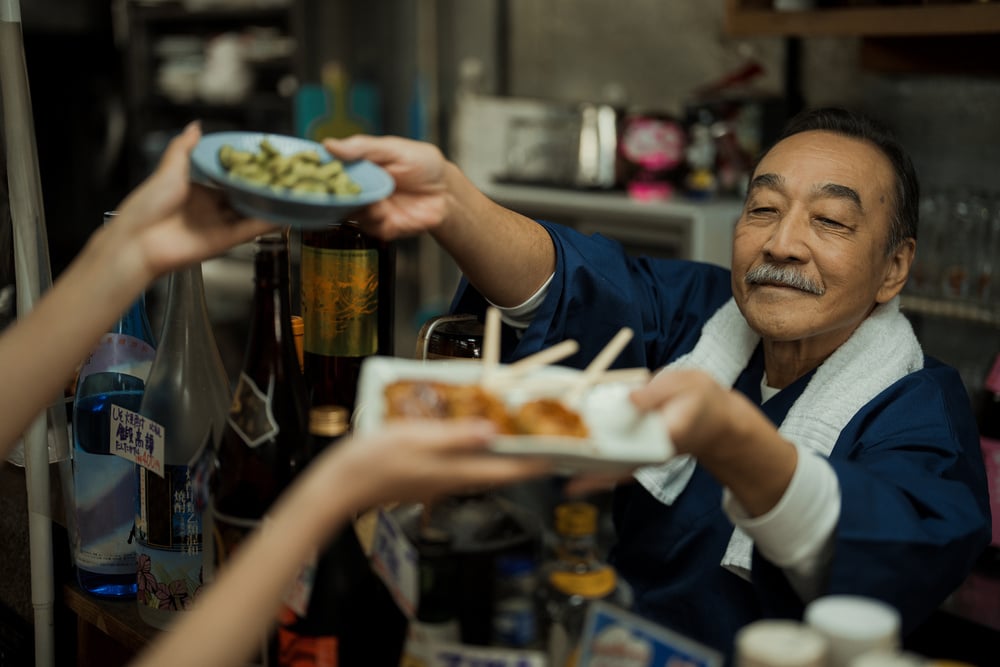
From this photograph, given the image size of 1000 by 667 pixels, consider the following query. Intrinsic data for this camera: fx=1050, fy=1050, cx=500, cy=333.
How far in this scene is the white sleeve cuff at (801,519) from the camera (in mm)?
1002

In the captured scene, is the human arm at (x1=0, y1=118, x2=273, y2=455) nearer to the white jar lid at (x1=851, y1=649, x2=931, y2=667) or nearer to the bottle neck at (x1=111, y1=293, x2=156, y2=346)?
the bottle neck at (x1=111, y1=293, x2=156, y2=346)

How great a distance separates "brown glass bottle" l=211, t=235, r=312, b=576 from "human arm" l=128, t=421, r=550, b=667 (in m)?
0.25

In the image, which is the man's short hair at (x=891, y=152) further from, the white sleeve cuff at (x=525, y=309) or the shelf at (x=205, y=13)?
the shelf at (x=205, y=13)

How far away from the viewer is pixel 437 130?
415 centimetres

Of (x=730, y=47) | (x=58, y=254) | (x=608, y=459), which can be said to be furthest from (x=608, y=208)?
(x=58, y=254)

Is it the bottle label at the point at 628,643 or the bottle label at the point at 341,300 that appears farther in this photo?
the bottle label at the point at 341,300

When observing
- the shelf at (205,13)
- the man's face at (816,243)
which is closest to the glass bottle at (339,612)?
the man's face at (816,243)

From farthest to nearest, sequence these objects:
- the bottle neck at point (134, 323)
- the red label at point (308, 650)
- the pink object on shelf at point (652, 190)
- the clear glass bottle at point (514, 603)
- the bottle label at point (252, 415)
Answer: the pink object on shelf at point (652, 190) < the bottle neck at point (134, 323) < the bottle label at point (252, 415) < the red label at point (308, 650) < the clear glass bottle at point (514, 603)

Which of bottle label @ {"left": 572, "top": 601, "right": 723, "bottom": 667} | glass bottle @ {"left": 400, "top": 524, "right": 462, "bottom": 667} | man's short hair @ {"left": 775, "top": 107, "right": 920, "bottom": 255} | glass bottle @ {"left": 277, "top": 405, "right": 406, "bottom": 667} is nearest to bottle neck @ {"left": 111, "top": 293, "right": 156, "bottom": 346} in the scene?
glass bottle @ {"left": 277, "top": 405, "right": 406, "bottom": 667}

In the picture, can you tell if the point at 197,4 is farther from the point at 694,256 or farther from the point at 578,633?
the point at 578,633

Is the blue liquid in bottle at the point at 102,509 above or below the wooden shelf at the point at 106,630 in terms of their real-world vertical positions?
above

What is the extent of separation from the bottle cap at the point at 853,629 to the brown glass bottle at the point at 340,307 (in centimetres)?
62

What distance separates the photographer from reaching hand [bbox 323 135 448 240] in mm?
1127

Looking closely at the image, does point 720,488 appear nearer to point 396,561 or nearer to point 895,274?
point 895,274
